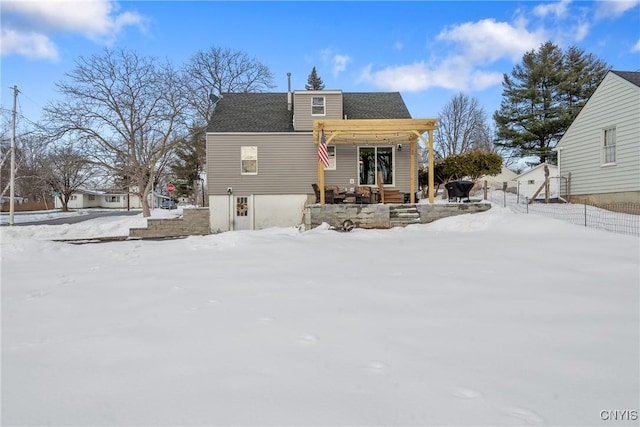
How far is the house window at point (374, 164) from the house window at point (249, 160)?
4.45 metres

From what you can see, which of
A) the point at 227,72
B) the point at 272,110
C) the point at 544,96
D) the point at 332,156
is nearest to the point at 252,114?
the point at 272,110

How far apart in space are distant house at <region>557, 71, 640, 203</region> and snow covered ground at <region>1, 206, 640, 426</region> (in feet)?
27.9

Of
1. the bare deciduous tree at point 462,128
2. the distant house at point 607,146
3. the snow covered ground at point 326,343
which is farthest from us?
the bare deciduous tree at point 462,128

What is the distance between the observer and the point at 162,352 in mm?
2354

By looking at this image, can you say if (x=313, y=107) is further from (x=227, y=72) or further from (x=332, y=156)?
(x=227, y=72)

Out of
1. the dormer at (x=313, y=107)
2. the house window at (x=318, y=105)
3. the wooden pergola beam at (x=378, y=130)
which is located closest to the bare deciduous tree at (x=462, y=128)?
the dormer at (x=313, y=107)

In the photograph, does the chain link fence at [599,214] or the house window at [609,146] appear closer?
the chain link fence at [599,214]

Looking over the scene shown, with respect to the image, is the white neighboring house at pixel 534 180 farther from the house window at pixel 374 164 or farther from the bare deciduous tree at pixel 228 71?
the bare deciduous tree at pixel 228 71

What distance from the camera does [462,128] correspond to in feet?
118

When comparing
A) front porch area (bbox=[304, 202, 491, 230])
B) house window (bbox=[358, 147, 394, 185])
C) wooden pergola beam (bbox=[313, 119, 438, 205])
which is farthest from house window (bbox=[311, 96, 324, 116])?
front porch area (bbox=[304, 202, 491, 230])

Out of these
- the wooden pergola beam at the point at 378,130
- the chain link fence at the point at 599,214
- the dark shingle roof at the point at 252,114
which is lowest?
the chain link fence at the point at 599,214

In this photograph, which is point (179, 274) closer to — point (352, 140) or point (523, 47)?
point (352, 140)

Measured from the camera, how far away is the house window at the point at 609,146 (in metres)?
12.4

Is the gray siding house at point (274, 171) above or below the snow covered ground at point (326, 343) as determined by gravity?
above
